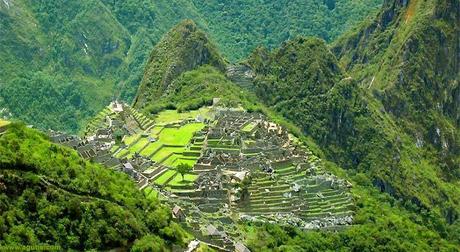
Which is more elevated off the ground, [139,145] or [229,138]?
[139,145]

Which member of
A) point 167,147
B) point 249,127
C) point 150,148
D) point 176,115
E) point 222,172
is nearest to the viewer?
point 222,172

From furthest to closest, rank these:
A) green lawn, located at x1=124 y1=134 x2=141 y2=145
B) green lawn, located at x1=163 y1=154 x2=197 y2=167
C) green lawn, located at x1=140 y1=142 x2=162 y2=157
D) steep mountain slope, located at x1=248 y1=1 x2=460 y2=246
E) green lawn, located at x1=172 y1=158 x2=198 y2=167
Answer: steep mountain slope, located at x1=248 y1=1 x2=460 y2=246 → green lawn, located at x1=124 y1=134 x2=141 y2=145 → green lawn, located at x1=140 y1=142 x2=162 y2=157 → green lawn, located at x1=163 y1=154 x2=197 y2=167 → green lawn, located at x1=172 y1=158 x2=198 y2=167

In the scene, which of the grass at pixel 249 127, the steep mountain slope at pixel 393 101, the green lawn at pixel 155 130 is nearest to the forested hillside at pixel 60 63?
the steep mountain slope at pixel 393 101

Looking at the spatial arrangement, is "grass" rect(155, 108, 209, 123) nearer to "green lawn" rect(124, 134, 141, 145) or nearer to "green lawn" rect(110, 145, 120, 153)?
"green lawn" rect(124, 134, 141, 145)

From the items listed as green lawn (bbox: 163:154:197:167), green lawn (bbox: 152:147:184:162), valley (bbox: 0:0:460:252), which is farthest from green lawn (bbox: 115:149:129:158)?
green lawn (bbox: 163:154:197:167)

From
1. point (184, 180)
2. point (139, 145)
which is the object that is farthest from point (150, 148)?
point (184, 180)

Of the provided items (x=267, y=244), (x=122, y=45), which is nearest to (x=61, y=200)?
(x=267, y=244)

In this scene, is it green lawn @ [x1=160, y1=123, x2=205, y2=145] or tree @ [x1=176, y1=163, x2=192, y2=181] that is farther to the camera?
green lawn @ [x1=160, y1=123, x2=205, y2=145]

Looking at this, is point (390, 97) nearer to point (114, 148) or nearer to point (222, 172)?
point (114, 148)
